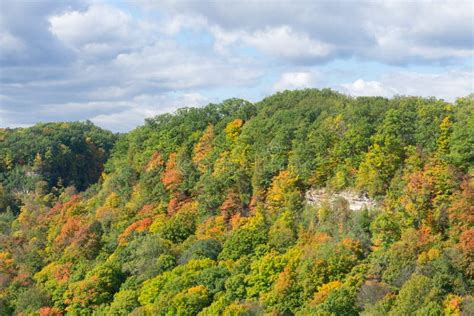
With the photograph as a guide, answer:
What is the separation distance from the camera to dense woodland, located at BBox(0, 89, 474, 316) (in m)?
59.4

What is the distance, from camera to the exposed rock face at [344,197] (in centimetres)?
7044

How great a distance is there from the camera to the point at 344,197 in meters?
72.3

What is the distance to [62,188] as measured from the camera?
138875mm

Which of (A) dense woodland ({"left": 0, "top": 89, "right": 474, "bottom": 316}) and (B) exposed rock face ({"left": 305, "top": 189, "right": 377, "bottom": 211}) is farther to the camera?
(B) exposed rock face ({"left": 305, "top": 189, "right": 377, "bottom": 211})

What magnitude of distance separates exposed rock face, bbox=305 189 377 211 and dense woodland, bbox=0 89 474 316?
62 centimetres

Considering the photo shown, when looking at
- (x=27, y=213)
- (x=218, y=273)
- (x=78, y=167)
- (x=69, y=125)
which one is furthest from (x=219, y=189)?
(x=69, y=125)

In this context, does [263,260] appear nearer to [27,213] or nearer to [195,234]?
[195,234]

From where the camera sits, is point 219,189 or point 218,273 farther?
point 219,189

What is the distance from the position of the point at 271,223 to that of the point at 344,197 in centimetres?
907

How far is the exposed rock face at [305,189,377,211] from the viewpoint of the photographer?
231ft

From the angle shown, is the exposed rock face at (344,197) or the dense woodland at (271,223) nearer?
the dense woodland at (271,223)

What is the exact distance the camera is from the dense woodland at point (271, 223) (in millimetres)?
59375

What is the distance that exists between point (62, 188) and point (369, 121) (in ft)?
269

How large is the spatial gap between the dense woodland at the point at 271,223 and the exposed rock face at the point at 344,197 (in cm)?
62
